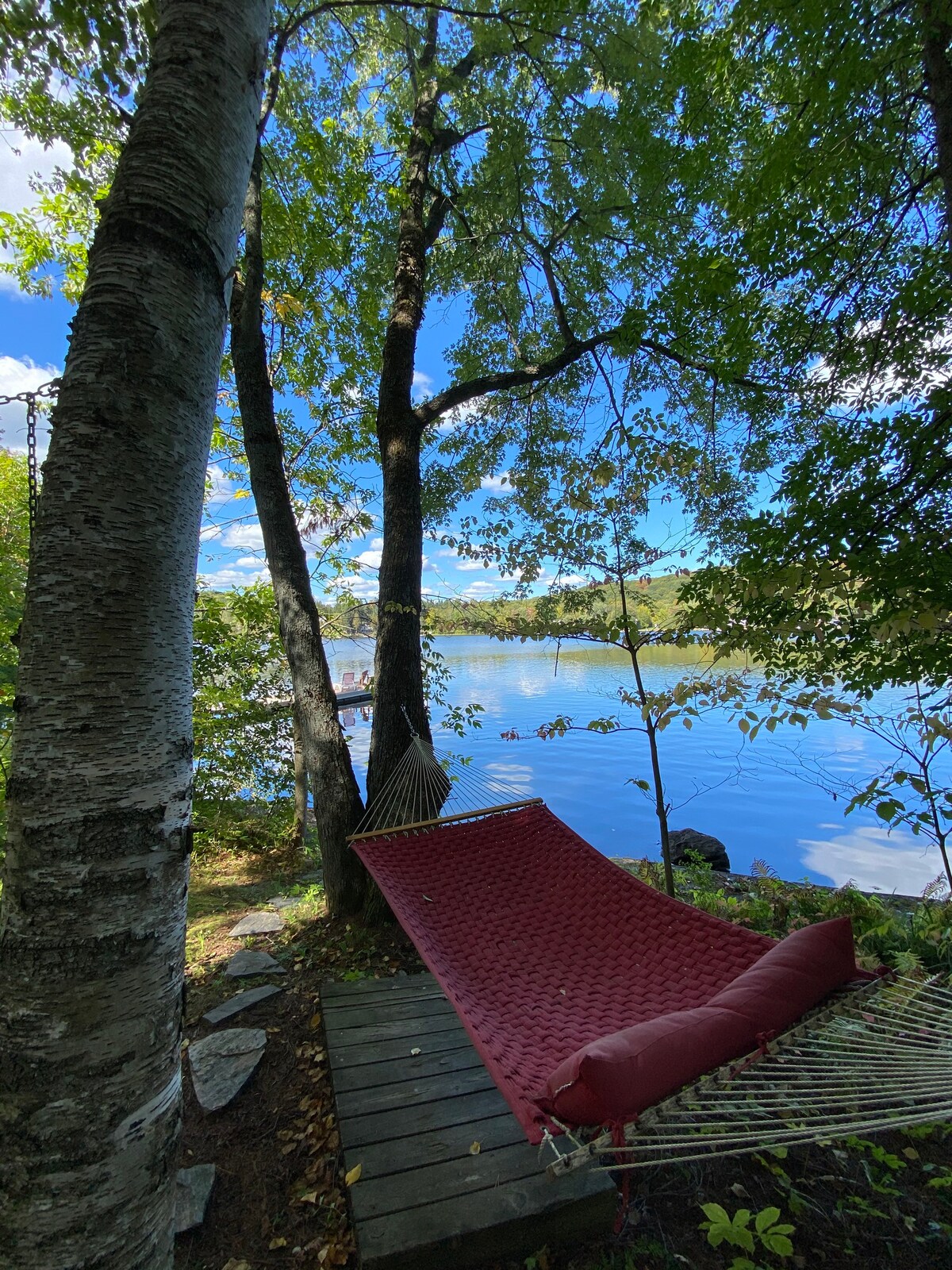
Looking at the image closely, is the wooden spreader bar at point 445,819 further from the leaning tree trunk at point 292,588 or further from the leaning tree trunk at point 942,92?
the leaning tree trunk at point 942,92

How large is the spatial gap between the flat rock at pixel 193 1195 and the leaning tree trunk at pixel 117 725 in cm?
68

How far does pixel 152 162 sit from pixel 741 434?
10.3 ft

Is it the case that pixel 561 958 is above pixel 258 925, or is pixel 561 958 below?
above

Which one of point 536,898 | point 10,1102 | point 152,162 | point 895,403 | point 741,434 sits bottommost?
point 536,898

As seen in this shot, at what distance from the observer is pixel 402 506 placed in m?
2.84

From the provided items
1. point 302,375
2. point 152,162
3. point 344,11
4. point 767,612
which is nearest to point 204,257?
point 152,162

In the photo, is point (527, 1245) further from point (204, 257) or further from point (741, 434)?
point (741, 434)

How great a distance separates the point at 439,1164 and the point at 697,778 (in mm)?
6181

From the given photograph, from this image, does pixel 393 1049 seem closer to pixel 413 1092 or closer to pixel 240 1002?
pixel 413 1092

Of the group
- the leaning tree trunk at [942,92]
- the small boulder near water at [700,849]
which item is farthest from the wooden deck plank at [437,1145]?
the small boulder near water at [700,849]

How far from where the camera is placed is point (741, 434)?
3.18 m

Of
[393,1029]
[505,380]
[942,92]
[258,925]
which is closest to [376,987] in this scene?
[393,1029]

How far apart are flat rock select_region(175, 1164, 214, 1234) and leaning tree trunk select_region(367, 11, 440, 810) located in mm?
1401

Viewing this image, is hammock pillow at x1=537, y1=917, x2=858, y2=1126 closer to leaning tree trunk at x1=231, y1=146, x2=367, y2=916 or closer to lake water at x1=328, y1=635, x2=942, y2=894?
lake water at x1=328, y1=635, x2=942, y2=894
